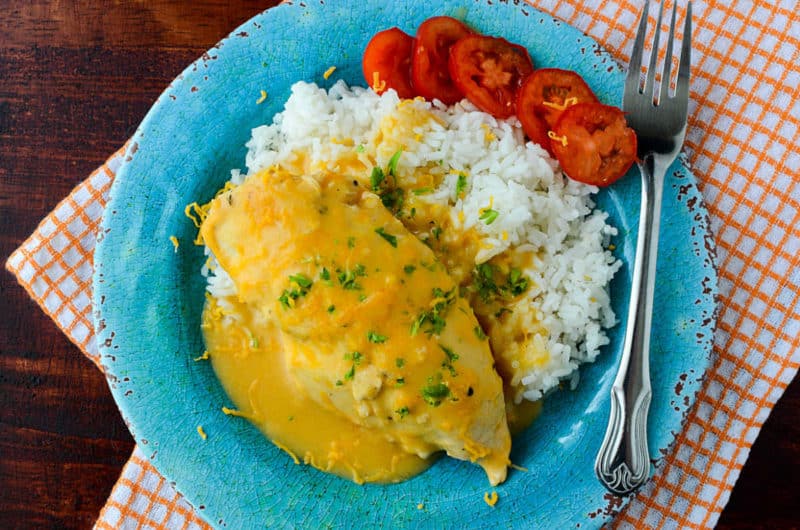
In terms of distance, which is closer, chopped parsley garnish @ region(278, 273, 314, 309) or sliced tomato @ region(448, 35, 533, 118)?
chopped parsley garnish @ region(278, 273, 314, 309)

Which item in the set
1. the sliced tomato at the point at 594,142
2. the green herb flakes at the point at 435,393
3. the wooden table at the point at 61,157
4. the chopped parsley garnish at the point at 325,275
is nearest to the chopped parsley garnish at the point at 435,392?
the green herb flakes at the point at 435,393

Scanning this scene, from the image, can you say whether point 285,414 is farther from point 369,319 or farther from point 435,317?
point 435,317

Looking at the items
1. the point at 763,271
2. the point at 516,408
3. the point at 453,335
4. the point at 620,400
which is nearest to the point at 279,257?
the point at 453,335

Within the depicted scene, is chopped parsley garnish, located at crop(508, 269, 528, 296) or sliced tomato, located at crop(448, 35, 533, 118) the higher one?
sliced tomato, located at crop(448, 35, 533, 118)

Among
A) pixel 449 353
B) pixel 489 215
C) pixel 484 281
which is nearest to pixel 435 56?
pixel 489 215

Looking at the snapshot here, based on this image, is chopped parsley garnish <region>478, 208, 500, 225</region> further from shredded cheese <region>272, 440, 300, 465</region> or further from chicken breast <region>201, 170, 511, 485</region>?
shredded cheese <region>272, 440, 300, 465</region>

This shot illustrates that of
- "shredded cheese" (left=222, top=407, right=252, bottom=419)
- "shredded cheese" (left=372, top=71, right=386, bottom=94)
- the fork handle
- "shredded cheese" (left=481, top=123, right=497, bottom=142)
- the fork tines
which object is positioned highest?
the fork tines

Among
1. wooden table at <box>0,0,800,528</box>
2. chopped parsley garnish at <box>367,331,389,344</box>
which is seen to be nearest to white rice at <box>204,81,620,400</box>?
chopped parsley garnish at <box>367,331,389,344</box>

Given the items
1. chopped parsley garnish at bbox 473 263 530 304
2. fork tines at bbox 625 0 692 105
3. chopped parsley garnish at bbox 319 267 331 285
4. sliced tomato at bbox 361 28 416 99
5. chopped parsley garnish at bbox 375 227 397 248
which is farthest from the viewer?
sliced tomato at bbox 361 28 416 99
